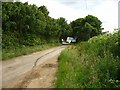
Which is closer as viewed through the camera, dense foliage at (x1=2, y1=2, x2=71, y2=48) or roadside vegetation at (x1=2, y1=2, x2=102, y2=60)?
roadside vegetation at (x1=2, y1=2, x2=102, y2=60)

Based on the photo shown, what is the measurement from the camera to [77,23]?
7525cm

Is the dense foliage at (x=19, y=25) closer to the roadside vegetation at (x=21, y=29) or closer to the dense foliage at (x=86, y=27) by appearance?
the roadside vegetation at (x=21, y=29)

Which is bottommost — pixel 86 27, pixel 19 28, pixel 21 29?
pixel 21 29

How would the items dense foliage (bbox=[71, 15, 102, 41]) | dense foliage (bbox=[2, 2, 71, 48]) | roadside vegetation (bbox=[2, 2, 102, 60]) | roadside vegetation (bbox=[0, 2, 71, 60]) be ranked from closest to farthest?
1. roadside vegetation (bbox=[2, 2, 102, 60])
2. roadside vegetation (bbox=[0, 2, 71, 60])
3. dense foliage (bbox=[2, 2, 71, 48])
4. dense foliage (bbox=[71, 15, 102, 41])

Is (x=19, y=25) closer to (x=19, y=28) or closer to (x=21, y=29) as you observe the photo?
(x=19, y=28)

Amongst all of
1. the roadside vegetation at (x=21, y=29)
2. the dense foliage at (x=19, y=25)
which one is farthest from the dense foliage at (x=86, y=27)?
the dense foliage at (x=19, y=25)

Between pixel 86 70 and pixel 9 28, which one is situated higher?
pixel 9 28

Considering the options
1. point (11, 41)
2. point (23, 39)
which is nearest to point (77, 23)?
point (23, 39)

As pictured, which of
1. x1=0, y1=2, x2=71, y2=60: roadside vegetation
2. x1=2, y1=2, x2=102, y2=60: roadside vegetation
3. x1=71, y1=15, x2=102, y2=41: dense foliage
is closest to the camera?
x1=2, y1=2, x2=102, y2=60: roadside vegetation

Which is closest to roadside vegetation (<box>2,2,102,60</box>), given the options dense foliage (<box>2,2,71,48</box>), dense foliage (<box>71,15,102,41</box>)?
dense foliage (<box>2,2,71,48</box>)

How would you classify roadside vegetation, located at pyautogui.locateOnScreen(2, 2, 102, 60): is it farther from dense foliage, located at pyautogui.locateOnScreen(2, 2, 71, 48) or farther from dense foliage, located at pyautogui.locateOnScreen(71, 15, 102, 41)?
dense foliage, located at pyautogui.locateOnScreen(71, 15, 102, 41)

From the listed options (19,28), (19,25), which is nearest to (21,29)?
(19,28)

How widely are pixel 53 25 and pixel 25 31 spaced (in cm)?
1851

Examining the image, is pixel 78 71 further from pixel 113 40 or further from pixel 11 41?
pixel 11 41
